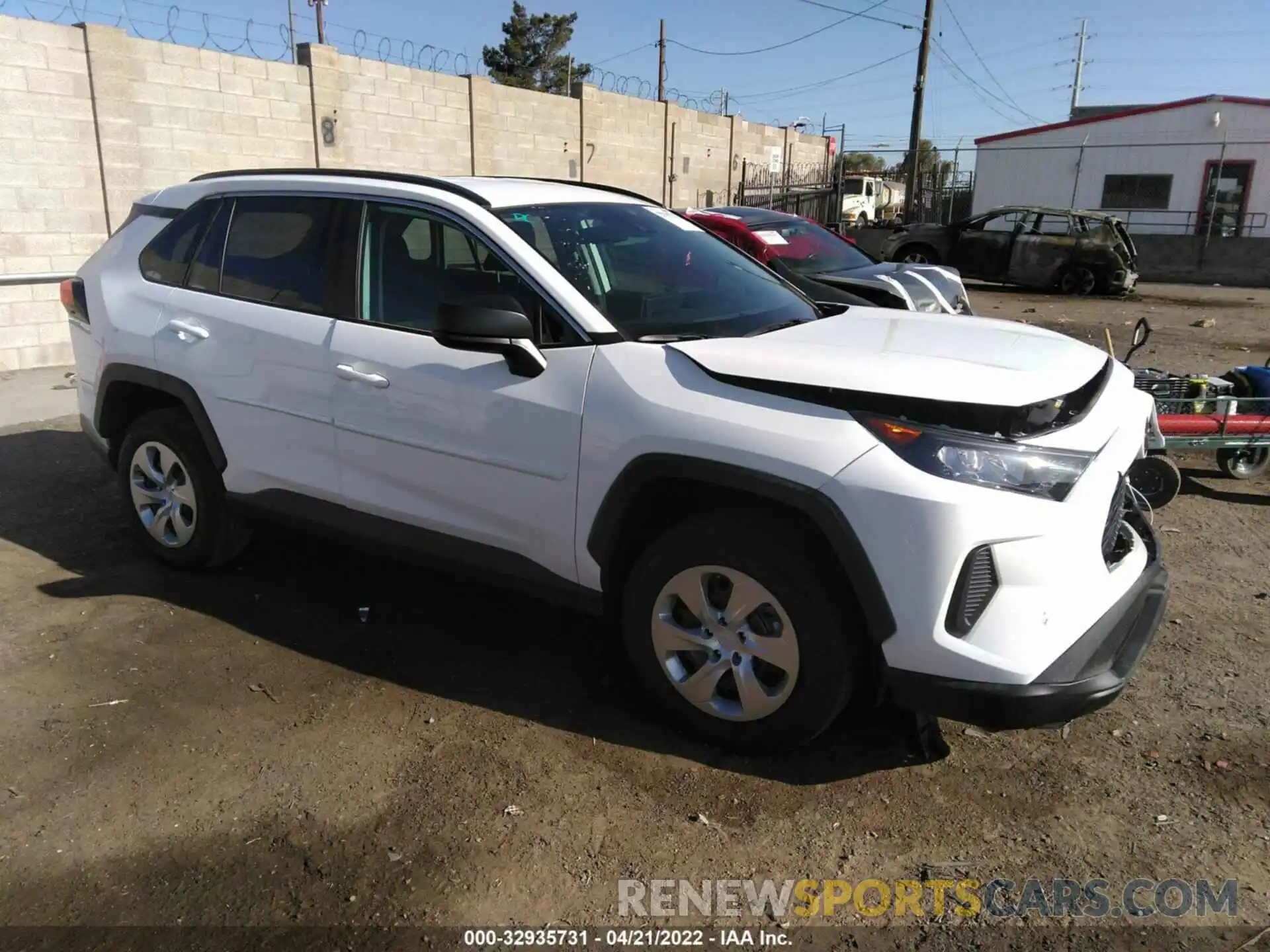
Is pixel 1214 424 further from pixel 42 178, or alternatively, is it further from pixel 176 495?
pixel 42 178

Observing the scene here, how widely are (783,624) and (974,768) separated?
34.4 inches

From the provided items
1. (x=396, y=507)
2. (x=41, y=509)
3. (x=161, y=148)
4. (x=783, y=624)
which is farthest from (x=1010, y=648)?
(x=161, y=148)

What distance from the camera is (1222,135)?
83.0ft

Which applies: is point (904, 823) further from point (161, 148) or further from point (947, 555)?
point (161, 148)

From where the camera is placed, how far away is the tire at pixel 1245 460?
5.96 m

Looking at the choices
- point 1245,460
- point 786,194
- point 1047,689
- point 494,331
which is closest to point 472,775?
point 494,331

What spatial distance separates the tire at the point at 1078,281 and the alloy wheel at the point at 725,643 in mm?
17300

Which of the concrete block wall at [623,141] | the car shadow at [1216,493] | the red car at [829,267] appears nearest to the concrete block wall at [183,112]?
the red car at [829,267]

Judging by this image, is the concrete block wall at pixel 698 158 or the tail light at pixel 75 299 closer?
the tail light at pixel 75 299

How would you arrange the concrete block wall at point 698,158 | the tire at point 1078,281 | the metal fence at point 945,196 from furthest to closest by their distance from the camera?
the metal fence at point 945,196 < the concrete block wall at point 698,158 < the tire at point 1078,281

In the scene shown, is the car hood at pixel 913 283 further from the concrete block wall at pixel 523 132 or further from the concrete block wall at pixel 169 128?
the concrete block wall at pixel 523 132

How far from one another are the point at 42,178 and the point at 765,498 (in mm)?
9916

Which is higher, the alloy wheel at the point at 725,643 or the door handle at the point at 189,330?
the door handle at the point at 189,330

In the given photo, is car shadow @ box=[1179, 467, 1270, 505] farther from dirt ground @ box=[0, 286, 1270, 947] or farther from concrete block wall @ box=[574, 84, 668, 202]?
concrete block wall @ box=[574, 84, 668, 202]
